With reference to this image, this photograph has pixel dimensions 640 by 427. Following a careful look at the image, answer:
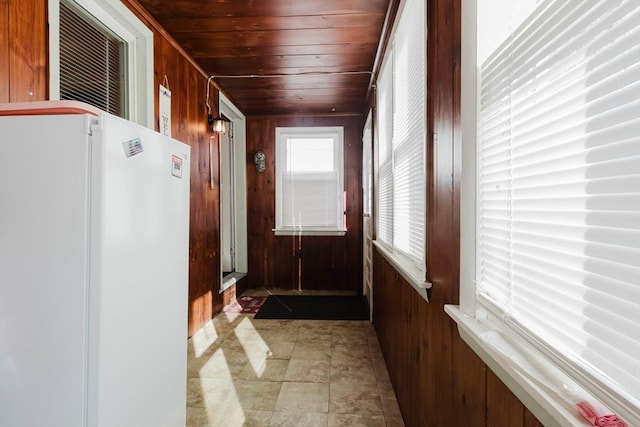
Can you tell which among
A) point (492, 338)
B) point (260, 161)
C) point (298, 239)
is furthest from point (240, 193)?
point (492, 338)

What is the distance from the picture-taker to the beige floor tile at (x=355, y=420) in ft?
5.60

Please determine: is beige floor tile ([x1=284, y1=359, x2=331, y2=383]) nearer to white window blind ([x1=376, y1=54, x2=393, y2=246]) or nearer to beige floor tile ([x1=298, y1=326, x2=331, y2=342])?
beige floor tile ([x1=298, y1=326, x2=331, y2=342])

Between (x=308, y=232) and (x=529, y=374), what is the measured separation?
3782 millimetres

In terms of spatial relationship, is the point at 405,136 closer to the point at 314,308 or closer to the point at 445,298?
the point at 445,298

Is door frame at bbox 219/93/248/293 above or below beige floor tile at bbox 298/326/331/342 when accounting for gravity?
above

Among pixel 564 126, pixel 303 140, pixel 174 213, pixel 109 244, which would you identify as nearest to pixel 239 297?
pixel 303 140

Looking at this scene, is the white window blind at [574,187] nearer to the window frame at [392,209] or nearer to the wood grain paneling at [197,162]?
the window frame at [392,209]

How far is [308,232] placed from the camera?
14.1ft

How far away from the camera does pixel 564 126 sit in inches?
20.2

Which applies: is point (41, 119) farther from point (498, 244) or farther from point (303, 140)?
point (303, 140)

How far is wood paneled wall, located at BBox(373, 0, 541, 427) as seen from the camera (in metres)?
0.79

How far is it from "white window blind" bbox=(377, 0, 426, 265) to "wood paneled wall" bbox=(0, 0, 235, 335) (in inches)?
65.9

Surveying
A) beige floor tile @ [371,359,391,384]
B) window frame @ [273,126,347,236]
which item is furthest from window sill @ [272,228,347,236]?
beige floor tile @ [371,359,391,384]

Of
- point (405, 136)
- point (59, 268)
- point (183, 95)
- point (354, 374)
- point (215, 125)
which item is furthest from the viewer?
point (215, 125)
